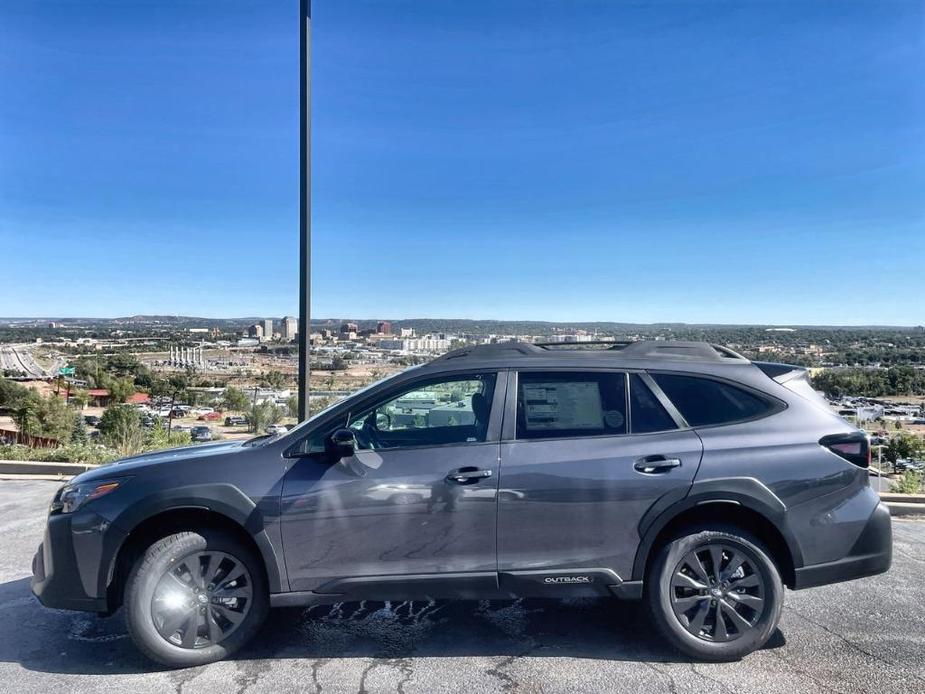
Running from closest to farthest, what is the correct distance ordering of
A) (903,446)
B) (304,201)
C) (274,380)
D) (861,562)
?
1. (861,562)
2. (304,201)
3. (903,446)
4. (274,380)

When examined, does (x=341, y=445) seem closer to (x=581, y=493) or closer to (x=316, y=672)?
(x=316, y=672)

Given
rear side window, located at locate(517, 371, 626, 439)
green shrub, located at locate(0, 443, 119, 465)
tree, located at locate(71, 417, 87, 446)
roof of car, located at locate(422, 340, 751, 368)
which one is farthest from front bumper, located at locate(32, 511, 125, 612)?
tree, located at locate(71, 417, 87, 446)

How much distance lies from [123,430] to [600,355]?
29.6 feet

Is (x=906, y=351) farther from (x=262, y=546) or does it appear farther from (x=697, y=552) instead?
(x=262, y=546)

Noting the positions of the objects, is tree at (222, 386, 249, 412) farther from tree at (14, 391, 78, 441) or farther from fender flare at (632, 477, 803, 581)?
fender flare at (632, 477, 803, 581)

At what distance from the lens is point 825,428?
368 cm

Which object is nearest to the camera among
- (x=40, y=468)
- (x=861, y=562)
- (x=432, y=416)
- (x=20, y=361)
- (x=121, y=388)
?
(x=861, y=562)

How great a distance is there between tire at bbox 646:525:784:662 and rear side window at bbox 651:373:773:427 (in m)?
0.64

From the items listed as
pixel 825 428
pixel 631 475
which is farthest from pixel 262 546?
pixel 825 428

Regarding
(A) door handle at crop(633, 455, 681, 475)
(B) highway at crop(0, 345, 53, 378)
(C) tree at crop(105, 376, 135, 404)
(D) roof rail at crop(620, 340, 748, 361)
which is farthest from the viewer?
(B) highway at crop(0, 345, 53, 378)

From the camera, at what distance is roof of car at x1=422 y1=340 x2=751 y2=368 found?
391 centimetres

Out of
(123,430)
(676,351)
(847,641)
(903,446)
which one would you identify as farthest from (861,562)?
(123,430)

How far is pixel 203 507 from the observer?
11.5ft

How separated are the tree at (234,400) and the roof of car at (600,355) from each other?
34.2 ft
